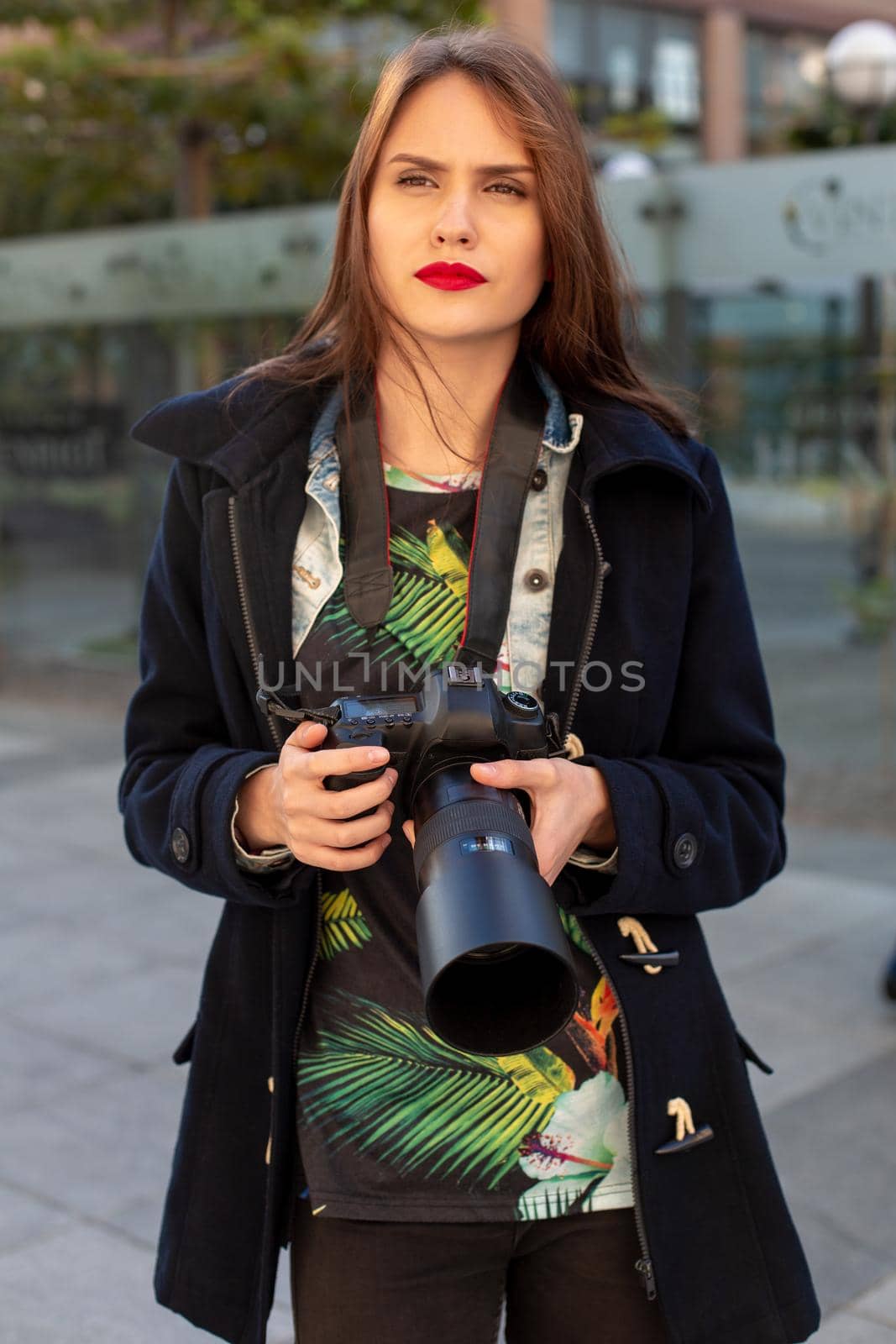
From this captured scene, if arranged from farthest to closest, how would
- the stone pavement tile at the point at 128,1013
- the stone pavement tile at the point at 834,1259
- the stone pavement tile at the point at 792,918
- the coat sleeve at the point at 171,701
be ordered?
the stone pavement tile at the point at 792,918
the stone pavement tile at the point at 128,1013
the stone pavement tile at the point at 834,1259
the coat sleeve at the point at 171,701

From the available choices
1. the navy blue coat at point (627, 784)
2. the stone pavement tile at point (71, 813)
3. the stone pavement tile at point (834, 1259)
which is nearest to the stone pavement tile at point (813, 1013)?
the stone pavement tile at point (834, 1259)

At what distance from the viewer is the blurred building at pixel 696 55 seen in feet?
72.1

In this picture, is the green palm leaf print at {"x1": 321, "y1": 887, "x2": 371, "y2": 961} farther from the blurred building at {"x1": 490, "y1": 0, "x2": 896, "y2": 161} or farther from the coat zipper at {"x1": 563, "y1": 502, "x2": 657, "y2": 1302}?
the blurred building at {"x1": 490, "y1": 0, "x2": 896, "y2": 161}

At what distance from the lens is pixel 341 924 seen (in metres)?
1.67

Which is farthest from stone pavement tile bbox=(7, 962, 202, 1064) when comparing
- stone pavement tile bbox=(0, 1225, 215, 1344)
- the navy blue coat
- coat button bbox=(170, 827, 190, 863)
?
coat button bbox=(170, 827, 190, 863)

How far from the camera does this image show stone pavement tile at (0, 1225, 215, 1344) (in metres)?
2.96

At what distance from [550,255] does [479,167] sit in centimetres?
13

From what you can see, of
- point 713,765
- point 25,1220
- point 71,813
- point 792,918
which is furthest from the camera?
point 71,813

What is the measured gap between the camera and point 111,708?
9750 millimetres

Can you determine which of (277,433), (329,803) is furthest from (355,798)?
(277,433)

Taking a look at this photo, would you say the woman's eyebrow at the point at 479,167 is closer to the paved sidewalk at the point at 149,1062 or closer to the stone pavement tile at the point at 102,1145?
the paved sidewalk at the point at 149,1062

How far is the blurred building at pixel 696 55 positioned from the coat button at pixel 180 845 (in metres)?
20.3

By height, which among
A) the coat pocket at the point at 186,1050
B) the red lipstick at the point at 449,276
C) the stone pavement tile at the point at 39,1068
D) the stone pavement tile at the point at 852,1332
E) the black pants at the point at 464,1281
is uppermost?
the red lipstick at the point at 449,276

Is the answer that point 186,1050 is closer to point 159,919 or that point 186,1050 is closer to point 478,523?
point 478,523
